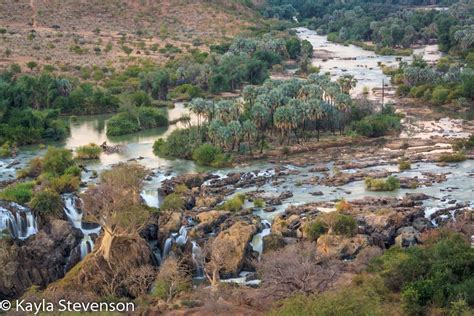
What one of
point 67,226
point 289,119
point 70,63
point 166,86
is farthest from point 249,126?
point 70,63

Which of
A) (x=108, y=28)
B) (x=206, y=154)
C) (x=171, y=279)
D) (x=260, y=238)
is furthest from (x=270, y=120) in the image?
(x=108, y=28)

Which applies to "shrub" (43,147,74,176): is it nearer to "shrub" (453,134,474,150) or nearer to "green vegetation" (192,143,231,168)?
"green vegetation" (192,143,231,168)

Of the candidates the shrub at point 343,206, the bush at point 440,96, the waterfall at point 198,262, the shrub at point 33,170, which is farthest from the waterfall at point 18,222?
the bush at point 440,96

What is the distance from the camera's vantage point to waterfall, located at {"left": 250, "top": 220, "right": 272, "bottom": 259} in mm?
45156

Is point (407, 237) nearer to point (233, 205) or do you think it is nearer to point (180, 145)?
point (233, 205)

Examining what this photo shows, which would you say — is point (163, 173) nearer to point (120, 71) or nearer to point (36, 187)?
point (36, 187)

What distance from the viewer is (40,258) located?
142ft

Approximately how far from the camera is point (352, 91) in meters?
94.8

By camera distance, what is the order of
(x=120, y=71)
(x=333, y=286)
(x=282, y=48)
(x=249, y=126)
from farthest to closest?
(x=282, y=48)
(x=120, y=71)
(x=249, y=126)
(x=333, y=286)

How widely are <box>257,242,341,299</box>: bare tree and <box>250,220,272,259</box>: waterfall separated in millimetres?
7098

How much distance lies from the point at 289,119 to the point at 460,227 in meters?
24.8

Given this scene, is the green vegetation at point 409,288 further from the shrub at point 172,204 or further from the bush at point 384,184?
the shrub at point 172,204

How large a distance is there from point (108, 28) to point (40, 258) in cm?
10129

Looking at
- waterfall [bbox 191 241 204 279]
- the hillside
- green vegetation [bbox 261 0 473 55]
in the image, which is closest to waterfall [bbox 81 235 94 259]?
waterfall [bbox 191 241 204 279]
